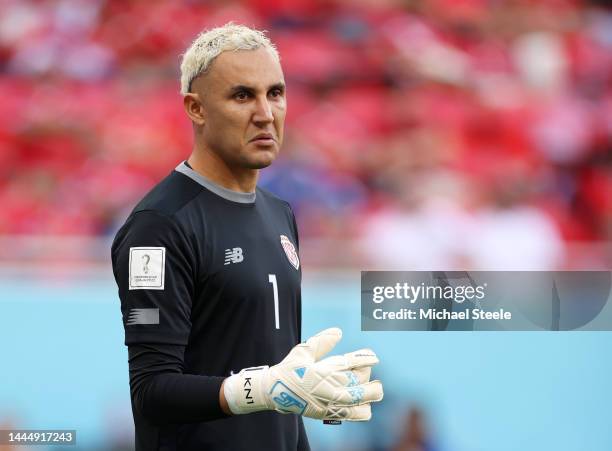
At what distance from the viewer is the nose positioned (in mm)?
1900

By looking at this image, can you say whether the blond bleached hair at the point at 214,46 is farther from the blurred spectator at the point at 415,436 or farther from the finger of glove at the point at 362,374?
the blurred spectator at the point at 415,436

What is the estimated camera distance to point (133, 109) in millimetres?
4270

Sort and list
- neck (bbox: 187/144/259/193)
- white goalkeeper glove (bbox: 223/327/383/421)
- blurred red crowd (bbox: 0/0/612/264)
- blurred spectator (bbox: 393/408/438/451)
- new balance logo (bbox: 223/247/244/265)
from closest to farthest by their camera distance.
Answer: white goalkeeper glove (bbox: 223/327/383/421) → new balance logo (bbox: 223/247/244/265) → neck (bbox: 187/144/259/193) → blurred spectator (bbox: 393/408/438/451) → blurred red crowd (bbox: 0/0/612/264)

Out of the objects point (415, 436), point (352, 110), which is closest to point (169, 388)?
point (415, 436)

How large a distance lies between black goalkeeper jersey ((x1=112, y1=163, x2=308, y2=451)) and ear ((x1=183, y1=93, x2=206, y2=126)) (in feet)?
0.33

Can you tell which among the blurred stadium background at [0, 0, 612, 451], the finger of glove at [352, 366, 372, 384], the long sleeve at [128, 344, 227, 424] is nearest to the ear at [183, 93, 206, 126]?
the long sleeve at [128, 344, 227, 424]

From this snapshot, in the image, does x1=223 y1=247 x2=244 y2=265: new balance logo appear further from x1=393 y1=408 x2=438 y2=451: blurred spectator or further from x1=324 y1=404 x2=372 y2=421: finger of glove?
x1=393 y1=408 x2=438 y2=451: blurred spectator

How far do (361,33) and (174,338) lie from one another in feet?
9.43

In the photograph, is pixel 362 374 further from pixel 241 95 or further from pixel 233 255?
pixel 241 95

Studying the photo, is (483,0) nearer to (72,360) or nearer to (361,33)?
(361,33)

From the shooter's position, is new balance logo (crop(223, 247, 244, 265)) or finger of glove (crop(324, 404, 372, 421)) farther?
new balance logo (crop(223, 247, 244, 265))

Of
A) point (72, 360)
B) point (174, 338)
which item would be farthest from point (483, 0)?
point (174, 338)

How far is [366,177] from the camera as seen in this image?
415cm

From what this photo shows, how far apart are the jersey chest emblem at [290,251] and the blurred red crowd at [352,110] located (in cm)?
193
